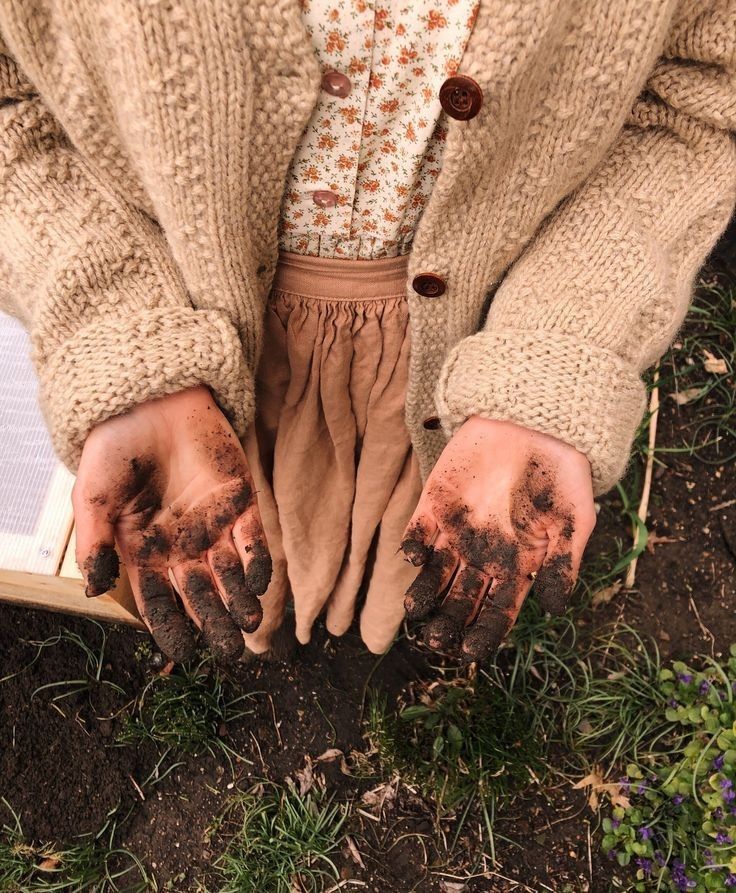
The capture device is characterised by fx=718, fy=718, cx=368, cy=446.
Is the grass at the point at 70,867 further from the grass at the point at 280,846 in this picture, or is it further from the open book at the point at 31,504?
the open book at the point at 31,504

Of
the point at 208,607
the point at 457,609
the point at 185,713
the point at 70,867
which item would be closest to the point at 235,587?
the point at 208,607

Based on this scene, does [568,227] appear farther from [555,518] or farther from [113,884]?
[113,884]

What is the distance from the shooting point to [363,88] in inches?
35.1

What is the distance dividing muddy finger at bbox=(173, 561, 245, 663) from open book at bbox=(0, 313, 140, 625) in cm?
77

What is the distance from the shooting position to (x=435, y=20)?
84cm

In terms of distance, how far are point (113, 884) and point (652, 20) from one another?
2.26m

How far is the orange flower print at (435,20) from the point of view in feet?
2.74

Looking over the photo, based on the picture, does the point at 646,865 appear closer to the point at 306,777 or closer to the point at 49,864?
the point at 306,777

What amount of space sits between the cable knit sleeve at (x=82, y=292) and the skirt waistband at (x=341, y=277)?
208 millimetres

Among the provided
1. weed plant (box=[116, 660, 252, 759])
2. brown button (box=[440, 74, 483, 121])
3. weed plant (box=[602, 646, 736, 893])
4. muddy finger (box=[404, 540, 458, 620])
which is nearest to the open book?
weed plant (box=[116, 660, 252, 759])

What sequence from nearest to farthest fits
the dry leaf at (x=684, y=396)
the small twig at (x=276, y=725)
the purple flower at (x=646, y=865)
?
the purple flower at (x=646, y=865) → the small twig at (x=276, y=725) → the dry leaf at (x=684, y=396)

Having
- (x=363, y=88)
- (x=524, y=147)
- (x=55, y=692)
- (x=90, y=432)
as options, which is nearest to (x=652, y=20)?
(x=524, y=147)

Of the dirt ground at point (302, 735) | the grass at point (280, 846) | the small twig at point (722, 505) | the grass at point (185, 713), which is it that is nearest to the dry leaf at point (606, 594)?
the dirt ground at point (302, 735)

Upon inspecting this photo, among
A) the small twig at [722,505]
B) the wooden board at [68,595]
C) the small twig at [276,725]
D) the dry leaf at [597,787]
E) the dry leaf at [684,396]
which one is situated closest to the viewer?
the wooden board at [68,595]
